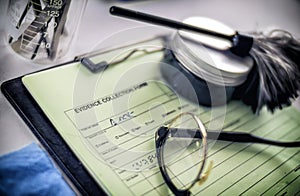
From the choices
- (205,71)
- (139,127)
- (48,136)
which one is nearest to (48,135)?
(48,136)

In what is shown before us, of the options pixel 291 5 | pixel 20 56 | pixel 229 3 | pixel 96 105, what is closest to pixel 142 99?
pixel 96 105

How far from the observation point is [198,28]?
53cm

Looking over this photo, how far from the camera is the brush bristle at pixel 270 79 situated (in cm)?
53

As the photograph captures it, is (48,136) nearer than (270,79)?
Yes

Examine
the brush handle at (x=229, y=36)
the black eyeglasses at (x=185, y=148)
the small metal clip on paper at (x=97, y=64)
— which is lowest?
the black eyeglasses at (x=185, y=148)

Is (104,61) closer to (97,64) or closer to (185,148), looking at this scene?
(97,64)

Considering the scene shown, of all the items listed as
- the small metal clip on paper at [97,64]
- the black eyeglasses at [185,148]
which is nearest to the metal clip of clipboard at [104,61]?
the small metal clip on paper at [97,64]

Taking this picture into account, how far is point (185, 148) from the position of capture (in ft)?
1.51

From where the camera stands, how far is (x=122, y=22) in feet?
2.06

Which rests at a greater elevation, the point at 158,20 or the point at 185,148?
the point at 158,20

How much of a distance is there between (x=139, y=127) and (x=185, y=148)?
2.5 inches

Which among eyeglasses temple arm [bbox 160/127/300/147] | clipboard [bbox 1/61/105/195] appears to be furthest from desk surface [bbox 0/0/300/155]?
eyeglasses temple arm [bbox 160/127/300/147]

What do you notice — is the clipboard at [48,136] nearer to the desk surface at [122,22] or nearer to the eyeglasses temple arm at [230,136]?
the desk surface at [122,22]

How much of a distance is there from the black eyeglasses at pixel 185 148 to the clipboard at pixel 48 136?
9 cm
